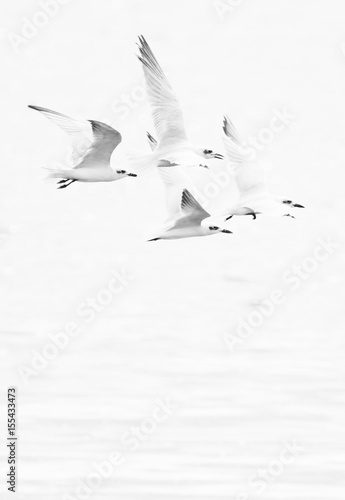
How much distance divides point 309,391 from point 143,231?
1522cm

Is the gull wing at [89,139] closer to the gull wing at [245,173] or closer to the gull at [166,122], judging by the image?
the gull at [166,122]

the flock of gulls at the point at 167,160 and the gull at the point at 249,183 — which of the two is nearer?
the flock of gulls at the point at 167,160

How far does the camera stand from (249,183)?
16859 mm

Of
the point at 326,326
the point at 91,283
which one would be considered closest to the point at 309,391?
the point at 326,326

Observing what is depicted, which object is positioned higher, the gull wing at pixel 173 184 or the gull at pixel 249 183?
the gull at pixel 249 183

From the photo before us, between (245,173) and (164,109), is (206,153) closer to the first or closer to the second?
(164,109)

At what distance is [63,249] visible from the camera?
35281mm

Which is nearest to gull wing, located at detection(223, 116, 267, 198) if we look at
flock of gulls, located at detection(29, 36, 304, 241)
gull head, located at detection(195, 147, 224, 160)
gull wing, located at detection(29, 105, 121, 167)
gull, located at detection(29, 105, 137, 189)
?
flock of gulls, located at detection(29, 36, 304, 241)

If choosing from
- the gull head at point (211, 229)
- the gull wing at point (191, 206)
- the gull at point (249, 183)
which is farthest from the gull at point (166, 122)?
the gull head at point (211, 229)

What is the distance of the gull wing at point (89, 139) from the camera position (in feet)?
51.1

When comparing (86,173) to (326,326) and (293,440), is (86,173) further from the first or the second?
(326,326)

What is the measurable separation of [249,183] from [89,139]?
64.1 inches

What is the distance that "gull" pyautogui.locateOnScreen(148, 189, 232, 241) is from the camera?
1603cm

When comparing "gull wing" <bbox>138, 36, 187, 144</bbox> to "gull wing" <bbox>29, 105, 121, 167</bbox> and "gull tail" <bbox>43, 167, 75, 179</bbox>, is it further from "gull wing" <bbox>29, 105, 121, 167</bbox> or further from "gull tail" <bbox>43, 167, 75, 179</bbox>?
"gull tail" <bbox>43, 167, 75, 179</bbox>
